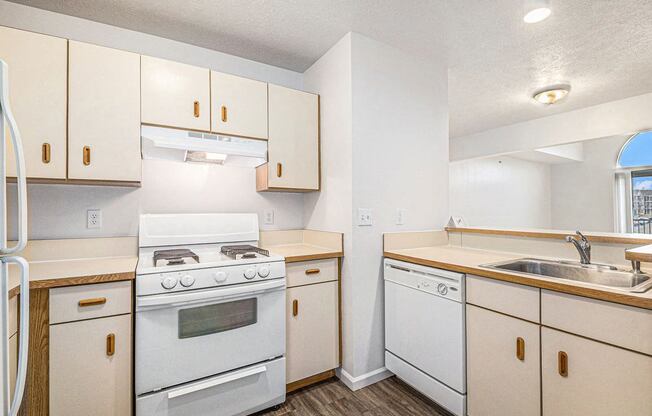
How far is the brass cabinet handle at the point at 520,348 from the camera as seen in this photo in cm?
A: 139

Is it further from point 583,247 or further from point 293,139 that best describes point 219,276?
point 583,247

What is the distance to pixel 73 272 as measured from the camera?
1.50 metres

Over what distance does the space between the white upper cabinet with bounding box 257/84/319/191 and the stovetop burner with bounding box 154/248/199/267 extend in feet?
2.39

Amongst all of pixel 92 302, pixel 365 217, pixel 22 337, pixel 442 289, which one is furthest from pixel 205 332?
pixel 442 289

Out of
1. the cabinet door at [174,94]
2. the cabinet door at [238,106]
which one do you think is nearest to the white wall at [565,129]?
the cabinet door at [238,106]

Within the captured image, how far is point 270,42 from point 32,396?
7.87 ft

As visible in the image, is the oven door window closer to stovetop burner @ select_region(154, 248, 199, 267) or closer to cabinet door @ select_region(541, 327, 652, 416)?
stovetop burner @ select_region(154, 248, 199, 267)

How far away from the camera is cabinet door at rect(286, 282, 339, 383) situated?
6.52 ft

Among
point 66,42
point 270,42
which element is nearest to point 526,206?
point 270,42

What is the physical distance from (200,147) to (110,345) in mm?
1178

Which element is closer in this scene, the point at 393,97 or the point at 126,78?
the point at 126,78

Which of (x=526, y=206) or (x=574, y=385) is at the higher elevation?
(x=526, y=206)

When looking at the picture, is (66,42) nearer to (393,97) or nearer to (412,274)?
(393,97)

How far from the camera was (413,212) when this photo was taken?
2400 mm
